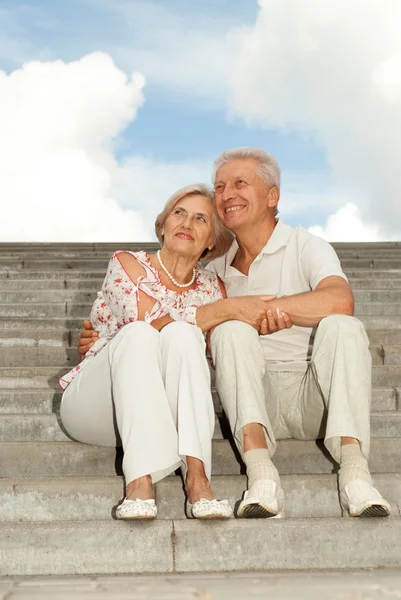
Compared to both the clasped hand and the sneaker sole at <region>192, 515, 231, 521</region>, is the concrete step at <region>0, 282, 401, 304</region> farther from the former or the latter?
the sneaker sole at <region>192, 515, 231, 521</region>

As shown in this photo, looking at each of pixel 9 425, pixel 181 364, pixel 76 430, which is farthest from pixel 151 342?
pixel 9 425

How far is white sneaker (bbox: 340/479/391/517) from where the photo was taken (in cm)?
Result: 252

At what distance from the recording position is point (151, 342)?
8.79 ft

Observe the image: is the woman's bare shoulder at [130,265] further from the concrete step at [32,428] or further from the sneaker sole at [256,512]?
the sneaker sole at [256,512]

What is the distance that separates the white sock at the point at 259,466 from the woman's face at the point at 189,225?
2.93 feet

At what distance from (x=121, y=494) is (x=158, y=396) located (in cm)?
36

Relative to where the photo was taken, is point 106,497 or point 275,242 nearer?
point 106,497

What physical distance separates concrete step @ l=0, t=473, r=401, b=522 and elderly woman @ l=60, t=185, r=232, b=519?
14 cm

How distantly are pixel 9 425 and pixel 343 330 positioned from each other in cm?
143

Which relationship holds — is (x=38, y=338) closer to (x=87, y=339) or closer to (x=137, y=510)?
(x=87, y=339)

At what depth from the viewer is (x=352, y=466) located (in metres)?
2.65

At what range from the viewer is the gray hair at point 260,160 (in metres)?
3.44

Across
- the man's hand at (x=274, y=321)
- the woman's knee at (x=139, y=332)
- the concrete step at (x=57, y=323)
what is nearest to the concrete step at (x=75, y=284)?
the concrete step at (x=57, y=323)

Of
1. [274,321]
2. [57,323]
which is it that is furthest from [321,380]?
[57,323]
